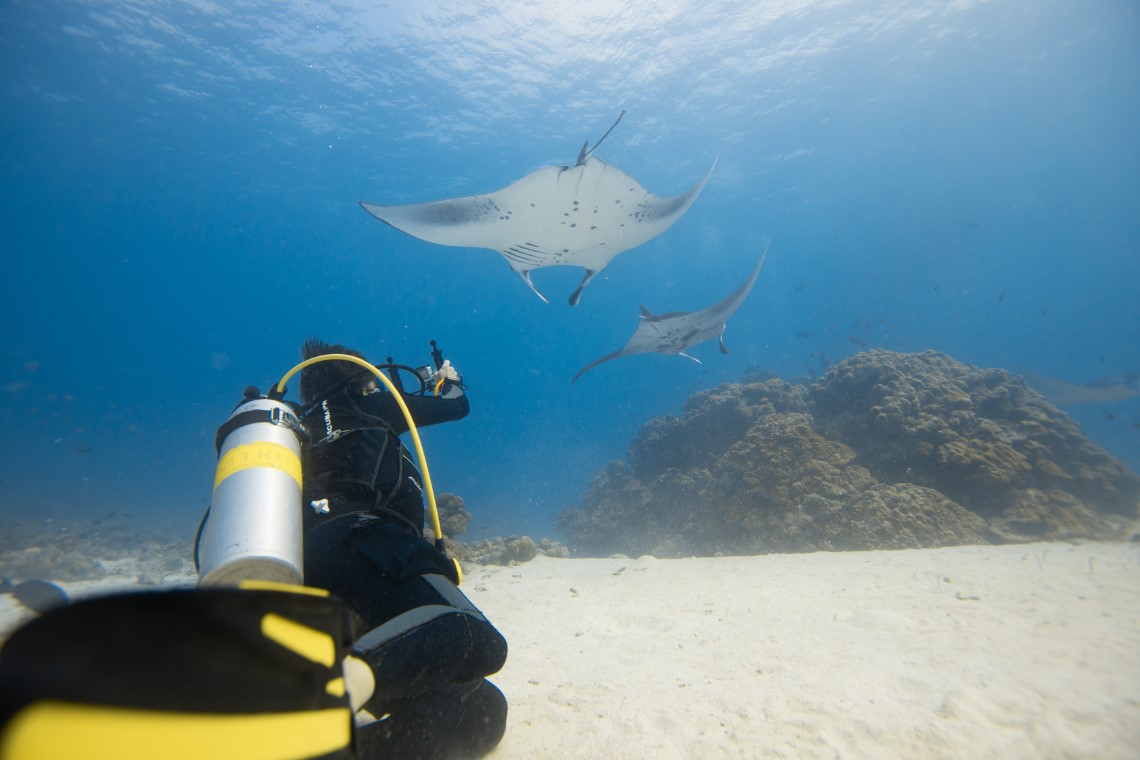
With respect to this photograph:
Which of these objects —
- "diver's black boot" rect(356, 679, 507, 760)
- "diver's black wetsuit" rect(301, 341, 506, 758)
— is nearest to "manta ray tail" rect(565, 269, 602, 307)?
"diver's black wetsuit" rect(301, 341, 506, 758)

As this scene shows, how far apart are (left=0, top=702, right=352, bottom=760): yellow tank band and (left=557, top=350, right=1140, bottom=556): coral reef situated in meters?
7.55

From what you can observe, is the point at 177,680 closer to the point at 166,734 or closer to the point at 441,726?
the point at 166,734

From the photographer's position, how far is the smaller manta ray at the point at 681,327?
24.7 ft

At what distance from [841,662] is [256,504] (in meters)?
3.62

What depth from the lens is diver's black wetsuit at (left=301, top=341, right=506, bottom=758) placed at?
183cm

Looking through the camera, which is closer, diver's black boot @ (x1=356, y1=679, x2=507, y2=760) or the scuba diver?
the scuba diver

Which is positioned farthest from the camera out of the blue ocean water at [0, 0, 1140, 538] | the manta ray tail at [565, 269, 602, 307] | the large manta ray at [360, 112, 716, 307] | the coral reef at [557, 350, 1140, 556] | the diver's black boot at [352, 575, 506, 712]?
the blue ocean water at [0, 0, 1140, 538]

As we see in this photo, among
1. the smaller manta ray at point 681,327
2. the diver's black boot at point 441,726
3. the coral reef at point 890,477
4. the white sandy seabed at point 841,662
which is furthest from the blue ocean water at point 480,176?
the diver's black boot at point 441,726

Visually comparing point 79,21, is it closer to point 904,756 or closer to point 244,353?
point 904,756

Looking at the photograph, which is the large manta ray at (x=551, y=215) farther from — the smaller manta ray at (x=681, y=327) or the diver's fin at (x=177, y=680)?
the diver's fin at (x=177, y=680)

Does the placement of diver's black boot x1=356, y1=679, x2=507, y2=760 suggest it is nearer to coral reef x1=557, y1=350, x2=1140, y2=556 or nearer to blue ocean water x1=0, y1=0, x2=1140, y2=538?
coral reef x1=557, y1=350, x2=1140, y2=556

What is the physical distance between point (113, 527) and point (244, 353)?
73789 mm

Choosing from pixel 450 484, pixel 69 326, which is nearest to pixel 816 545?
pixel 450 484

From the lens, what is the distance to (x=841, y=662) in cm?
302
